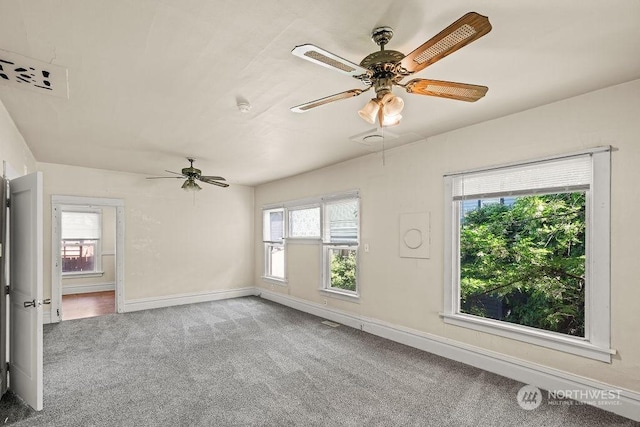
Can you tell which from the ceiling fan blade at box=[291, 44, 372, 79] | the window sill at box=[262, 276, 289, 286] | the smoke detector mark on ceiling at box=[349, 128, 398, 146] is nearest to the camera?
the ceiling fan blade at box=[291, 44, 372, 79]

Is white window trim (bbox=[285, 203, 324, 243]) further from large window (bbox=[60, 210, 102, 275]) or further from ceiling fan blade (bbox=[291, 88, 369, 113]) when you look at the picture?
large window (bbox=[60, 210, 102, 275])

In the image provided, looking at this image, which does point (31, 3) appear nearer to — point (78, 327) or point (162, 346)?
point (162, 346)

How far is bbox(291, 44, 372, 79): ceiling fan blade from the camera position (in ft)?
4.57

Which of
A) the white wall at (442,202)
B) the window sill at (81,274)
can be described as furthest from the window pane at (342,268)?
the window sill at (81,274)

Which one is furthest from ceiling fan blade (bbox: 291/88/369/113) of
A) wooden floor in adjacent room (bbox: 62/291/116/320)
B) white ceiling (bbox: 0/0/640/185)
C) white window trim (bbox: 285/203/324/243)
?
wooden floor in adjacent room (bbox: 62/291/116/320)

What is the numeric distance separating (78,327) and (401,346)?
4808 mm

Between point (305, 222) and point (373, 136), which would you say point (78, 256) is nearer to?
point (305, 222)

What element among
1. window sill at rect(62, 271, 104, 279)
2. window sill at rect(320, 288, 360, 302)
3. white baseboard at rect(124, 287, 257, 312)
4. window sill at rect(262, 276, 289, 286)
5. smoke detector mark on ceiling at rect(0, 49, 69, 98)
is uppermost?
smoke detector mark on ceiling at rect(0, 49, 69, 98)

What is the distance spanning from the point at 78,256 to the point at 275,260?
209 inches

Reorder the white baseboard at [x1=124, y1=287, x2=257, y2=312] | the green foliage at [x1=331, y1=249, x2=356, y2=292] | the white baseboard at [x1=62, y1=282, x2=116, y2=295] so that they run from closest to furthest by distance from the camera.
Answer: the green foliage at [x1=331, y1=249, x2=356, y2=292] < the white baseboard at [x1=124, y1=287, x2=257, y2=312] < the white baseboard at [x1=62, y1=282, x2=116, y2=295]

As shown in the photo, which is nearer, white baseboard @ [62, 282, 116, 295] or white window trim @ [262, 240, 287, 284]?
white window trim @ [262, 240, 287, 284]

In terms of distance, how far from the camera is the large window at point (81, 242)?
25.6 feet

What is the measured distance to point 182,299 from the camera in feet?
20.6

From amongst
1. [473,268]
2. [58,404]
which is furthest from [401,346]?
[58,404]
